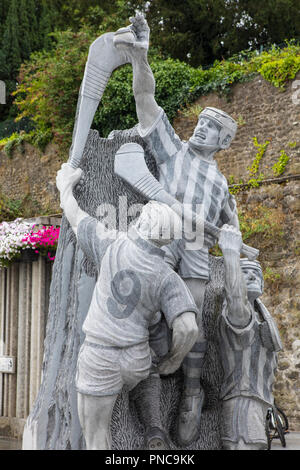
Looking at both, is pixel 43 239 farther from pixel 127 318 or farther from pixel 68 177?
pixel 127 318

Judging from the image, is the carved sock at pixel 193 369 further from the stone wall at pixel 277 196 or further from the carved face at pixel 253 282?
the stone wall at pixel 277 196

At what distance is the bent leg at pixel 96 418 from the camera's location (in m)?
2.85

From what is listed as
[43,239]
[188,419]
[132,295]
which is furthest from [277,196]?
[132,295]

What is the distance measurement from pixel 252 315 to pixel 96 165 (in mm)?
1254

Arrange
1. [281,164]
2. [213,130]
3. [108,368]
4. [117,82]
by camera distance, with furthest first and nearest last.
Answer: [117,82] → [281,164] → [213,130] → [108,368]

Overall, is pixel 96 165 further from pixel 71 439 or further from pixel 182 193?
pixel 71 439

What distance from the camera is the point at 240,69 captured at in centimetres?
980

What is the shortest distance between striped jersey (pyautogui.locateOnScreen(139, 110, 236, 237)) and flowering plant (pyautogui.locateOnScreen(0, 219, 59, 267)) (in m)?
3.09

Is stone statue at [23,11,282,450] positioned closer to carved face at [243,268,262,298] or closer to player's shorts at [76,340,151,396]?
player's shorts at [76,340,151,396]

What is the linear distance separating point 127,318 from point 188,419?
86 centimetres

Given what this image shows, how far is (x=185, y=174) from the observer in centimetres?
350

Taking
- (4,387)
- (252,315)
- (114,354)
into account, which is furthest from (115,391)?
(4,387)

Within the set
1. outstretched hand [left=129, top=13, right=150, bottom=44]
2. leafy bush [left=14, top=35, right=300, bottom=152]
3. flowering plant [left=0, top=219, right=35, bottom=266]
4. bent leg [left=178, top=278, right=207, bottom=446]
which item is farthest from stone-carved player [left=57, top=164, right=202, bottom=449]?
leafy bush [left=14, top=35, right=300, bottom=152]

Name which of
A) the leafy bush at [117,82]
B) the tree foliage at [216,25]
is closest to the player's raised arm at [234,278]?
the leafy bush at [117,82]
